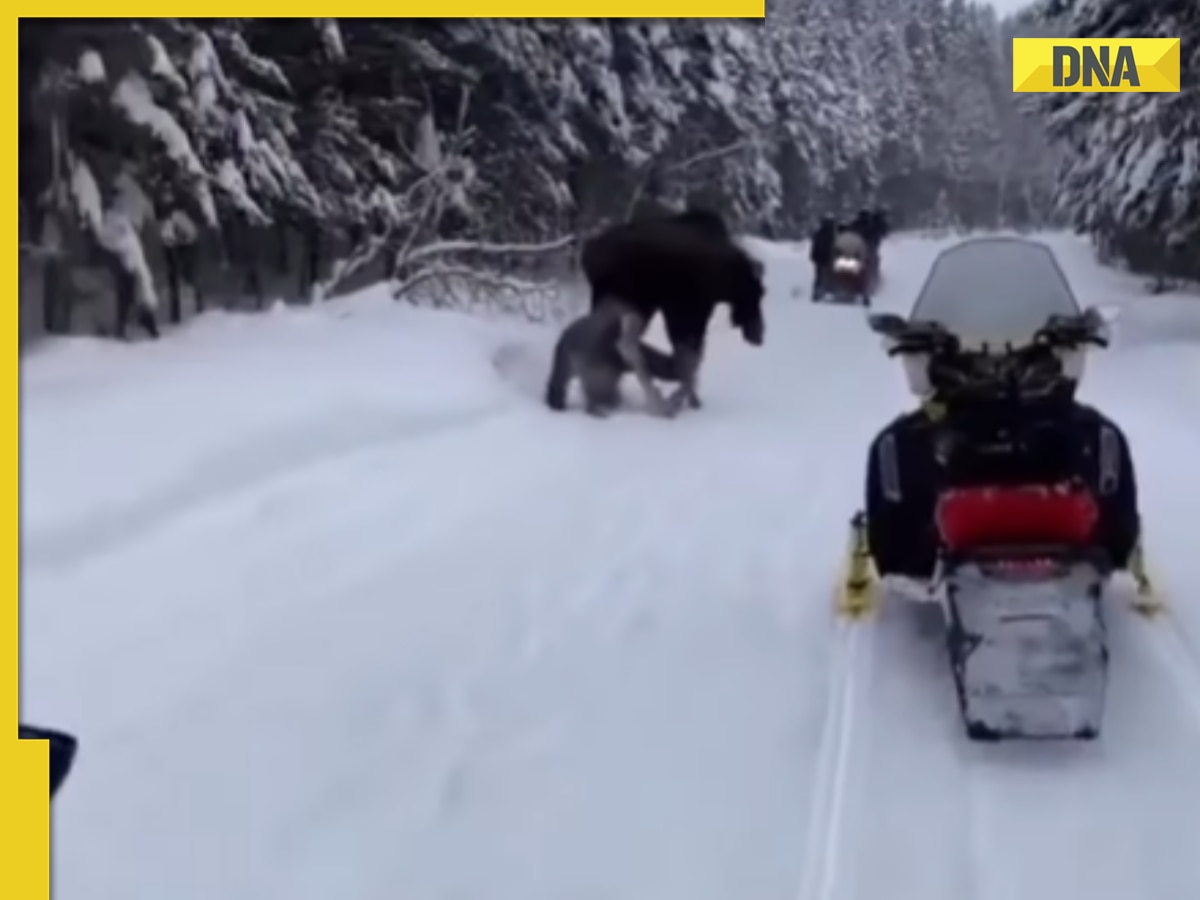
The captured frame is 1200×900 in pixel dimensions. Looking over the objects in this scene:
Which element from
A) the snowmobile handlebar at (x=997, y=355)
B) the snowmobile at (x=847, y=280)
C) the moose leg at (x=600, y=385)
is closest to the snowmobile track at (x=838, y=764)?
the snowmobile handlebar at (x=997, y=355)

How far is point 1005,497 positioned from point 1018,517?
0.06 m

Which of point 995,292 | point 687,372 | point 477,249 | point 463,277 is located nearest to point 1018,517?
point 995,292

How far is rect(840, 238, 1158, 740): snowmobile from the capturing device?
357cm

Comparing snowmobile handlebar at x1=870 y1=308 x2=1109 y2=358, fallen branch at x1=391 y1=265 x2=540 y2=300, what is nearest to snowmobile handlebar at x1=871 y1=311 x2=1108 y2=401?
snowmobile handlebar at x1=870 y1=308 x2=1109 y2=358

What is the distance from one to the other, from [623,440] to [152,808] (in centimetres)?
538

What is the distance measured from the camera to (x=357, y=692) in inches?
157

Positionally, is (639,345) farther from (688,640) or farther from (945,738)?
(945,738)

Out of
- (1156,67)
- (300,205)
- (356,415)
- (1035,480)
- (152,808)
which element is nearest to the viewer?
(152,808)

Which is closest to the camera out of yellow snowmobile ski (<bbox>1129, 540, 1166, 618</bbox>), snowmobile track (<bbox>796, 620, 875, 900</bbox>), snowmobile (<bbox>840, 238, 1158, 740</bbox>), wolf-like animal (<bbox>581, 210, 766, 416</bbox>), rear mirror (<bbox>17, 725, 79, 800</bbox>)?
rear mirror (<bbox>17, 725, 79, 800</bbox>)

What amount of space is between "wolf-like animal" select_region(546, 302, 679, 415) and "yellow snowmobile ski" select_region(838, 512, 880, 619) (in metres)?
4.39

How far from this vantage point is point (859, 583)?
15.8 ft

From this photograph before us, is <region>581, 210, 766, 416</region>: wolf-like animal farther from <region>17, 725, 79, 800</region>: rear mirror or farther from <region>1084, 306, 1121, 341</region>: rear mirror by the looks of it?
<region>17, 725, 79, 800</region>: rear mirror

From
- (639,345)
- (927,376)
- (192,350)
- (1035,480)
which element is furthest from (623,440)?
(1035,480)

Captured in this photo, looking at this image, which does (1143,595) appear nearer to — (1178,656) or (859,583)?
(1178,656)
